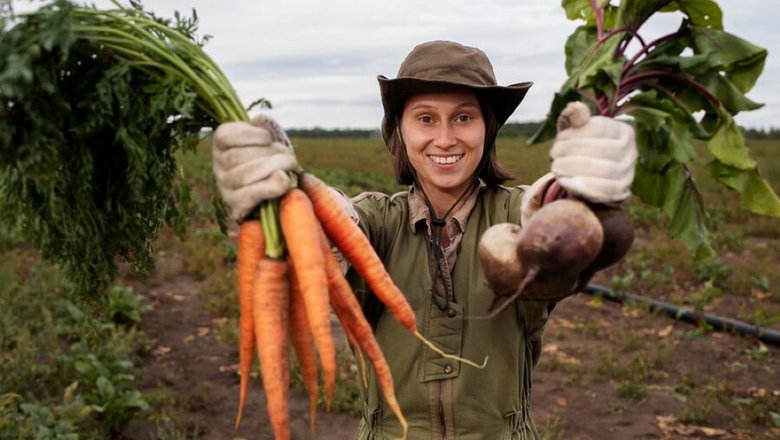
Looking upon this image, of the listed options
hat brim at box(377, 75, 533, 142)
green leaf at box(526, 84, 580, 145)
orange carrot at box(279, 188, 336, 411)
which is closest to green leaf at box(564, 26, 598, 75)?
green leaf at box(526, 84, 580, 145)

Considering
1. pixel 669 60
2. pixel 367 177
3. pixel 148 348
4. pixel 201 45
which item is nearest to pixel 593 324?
pixel 148 348

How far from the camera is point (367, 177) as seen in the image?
20.5 metres

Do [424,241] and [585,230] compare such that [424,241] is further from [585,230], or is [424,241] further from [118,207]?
[118,207]

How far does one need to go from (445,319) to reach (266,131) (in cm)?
97

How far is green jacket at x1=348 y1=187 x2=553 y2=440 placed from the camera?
96.4 inches

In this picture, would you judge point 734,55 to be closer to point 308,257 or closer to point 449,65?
point 449,65

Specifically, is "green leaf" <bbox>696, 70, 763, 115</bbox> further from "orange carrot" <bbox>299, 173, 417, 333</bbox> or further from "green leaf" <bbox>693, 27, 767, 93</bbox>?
"orange carrot" <bbox>299, 173, 417, 333</bbox>

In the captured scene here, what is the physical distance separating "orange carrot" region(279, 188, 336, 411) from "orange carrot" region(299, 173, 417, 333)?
0.15 m

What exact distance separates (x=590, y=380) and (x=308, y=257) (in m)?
4.49

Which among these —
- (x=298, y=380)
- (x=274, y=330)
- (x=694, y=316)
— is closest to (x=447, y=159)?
(x=274, y=330)

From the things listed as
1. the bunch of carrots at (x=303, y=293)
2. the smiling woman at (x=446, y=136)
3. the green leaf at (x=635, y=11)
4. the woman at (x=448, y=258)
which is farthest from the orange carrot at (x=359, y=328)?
the green leaf at (x=635, y=11)

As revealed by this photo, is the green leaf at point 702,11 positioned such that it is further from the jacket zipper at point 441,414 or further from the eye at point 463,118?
the jacket zipper at point 441,414

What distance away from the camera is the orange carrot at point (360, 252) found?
2.25 meters

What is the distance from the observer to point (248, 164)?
1.85 metres
